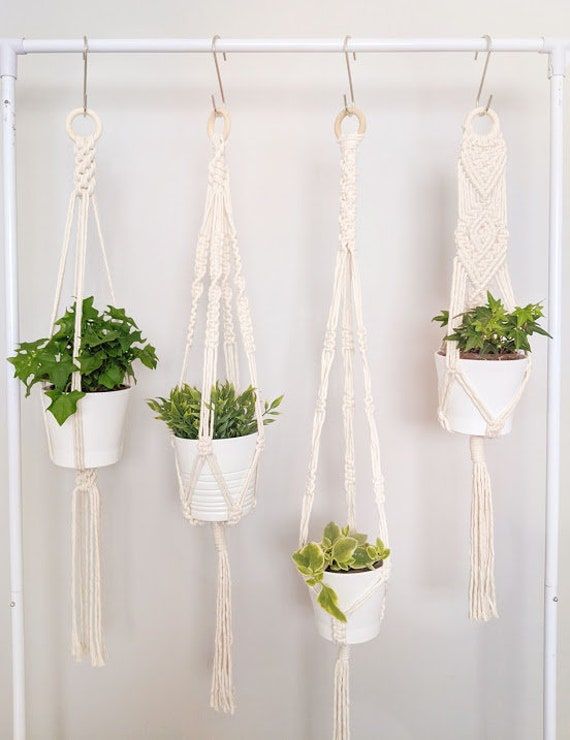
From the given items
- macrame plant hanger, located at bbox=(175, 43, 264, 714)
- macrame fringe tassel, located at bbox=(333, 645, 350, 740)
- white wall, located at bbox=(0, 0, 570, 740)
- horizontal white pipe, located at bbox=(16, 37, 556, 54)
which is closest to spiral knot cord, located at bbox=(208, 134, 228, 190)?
macrame plant hanger, located at bbox=(175, 43, 264, 714)

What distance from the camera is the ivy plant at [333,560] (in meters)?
1.40

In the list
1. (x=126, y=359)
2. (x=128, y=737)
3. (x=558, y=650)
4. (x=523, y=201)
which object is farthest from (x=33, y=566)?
(x=523, y=201)

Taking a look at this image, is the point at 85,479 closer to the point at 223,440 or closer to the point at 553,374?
the point at 223,440

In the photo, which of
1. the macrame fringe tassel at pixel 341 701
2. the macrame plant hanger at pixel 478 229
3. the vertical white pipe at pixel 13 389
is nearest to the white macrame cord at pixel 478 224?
the macrame plant hanger at pixel 478 229

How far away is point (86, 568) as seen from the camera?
1578mm

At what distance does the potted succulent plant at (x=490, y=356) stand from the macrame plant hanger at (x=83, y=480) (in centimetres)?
71

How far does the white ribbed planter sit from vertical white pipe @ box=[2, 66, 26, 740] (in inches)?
34.5

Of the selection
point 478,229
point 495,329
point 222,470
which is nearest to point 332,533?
point 222,470

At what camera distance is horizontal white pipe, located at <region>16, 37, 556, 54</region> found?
4.76 ft

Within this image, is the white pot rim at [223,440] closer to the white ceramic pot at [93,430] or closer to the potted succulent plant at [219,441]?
the potted succulent plant at [219,441]

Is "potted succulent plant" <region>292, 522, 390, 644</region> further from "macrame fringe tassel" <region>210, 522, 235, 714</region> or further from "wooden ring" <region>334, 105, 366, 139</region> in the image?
"wooden ring" <region>334, 105, 366, 139</region>

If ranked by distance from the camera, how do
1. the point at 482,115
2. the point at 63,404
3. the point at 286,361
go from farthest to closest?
the point at 286,361 → the point at 482,115 → the point at 63,404

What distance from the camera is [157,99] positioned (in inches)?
68.4

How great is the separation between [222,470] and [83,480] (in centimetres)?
31
